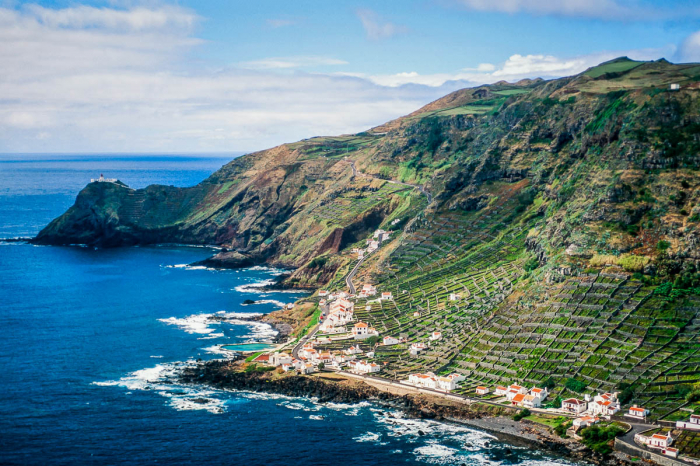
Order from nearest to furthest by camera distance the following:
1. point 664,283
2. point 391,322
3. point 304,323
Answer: point 664,283
point 391,322
point 304,323

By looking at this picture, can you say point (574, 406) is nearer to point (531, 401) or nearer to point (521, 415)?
point (531, 401)

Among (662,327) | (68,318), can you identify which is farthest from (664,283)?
(68,318)

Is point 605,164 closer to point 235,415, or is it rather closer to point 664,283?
point 664,283

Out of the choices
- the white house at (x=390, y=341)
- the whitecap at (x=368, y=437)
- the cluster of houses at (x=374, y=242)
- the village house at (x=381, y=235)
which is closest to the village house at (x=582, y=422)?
the whitecap at (x=368, y=437)

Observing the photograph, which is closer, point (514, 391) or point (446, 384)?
point (514, 391)

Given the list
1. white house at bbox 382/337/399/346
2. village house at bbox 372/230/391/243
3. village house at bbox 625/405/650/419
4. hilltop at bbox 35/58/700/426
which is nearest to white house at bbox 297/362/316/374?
hilltop at bbox 35/58/700/426

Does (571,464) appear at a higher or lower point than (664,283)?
lower

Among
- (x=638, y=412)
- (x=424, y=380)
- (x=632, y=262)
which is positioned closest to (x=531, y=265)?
(x=632, y=262)
